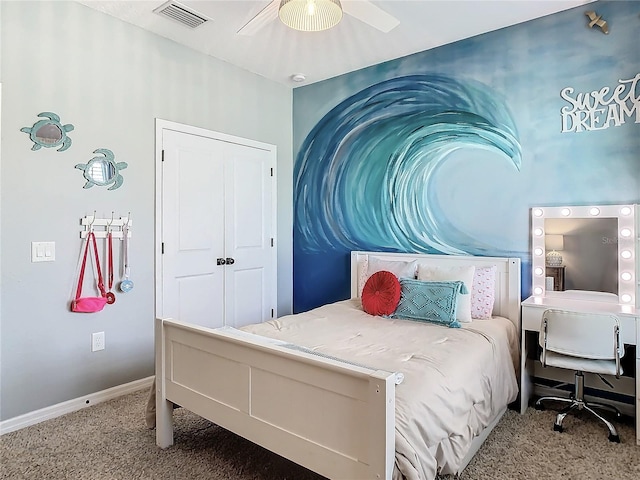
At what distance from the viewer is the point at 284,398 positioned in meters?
1.71

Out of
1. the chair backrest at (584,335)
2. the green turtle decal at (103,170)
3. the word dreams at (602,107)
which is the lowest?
the chair backrest at (584,335)

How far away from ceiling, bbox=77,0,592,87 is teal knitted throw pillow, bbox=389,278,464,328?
186 cm

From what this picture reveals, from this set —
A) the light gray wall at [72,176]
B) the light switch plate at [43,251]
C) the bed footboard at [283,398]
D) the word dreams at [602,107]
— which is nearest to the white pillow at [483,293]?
the word dreams at [602,107]

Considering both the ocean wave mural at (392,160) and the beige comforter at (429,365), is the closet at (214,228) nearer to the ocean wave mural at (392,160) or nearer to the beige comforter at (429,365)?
the ocean wave mural at (392,160)

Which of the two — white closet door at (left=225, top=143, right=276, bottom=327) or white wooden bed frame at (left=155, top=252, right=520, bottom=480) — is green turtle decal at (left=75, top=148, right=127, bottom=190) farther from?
white wooden bed frame at (left=155, top=252, right=520, bottom=480)

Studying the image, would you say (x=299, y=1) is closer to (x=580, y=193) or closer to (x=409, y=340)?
(x=409, y=340)

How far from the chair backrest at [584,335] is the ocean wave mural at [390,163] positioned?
0.79 m

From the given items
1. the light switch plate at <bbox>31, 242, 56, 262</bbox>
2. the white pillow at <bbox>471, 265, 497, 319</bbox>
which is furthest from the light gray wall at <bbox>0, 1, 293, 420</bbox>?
the white pillow at <bbox>471, 265, 497, 319</bbox>

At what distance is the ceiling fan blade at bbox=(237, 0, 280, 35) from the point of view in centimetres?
254

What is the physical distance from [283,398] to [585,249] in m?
2.26

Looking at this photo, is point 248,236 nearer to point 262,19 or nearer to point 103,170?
point 103,170

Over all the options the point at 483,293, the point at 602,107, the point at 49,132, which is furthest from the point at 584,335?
the point at 49,132

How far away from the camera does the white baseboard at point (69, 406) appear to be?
249 centimetres

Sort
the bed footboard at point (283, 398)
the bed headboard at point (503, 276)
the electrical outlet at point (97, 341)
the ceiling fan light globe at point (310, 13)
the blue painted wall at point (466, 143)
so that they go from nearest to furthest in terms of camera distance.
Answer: the bed footboard at point (283, 398) < the ceiling fan light globe at point (310, 13) < the blue painted wall at point (466, 143) < the electrical outlet at point (97, 341) < the bed headboard at point (503, 276)
